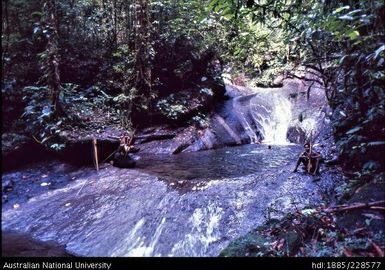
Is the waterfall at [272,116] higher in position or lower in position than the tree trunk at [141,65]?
lower

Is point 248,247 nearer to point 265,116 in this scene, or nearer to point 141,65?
point 141,65

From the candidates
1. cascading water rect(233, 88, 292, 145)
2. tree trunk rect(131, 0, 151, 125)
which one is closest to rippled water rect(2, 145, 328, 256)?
tree trunk rect(131, 0, 151, 125)

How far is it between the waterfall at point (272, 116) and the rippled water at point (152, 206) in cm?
496

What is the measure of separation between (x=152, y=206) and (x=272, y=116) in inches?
366

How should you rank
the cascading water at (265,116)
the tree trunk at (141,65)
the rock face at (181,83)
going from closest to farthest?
the tree trunk at (141,65) → the rock face at (181,83) → the cascading water at (265,116)

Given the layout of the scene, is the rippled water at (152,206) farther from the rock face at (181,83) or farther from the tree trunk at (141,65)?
the rock face at (181,83)

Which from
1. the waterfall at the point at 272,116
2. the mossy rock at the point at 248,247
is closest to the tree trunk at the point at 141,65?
the waterfall at the point at 272,116

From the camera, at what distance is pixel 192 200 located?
6.02 m

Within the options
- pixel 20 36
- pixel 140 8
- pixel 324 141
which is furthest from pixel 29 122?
pixel 324 141

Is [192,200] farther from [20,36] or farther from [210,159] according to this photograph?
[20,36]

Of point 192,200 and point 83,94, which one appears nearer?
point 192,200

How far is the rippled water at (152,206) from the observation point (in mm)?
4914

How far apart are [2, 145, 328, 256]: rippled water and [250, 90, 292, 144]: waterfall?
4.96 metres

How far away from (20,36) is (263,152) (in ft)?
24.8
